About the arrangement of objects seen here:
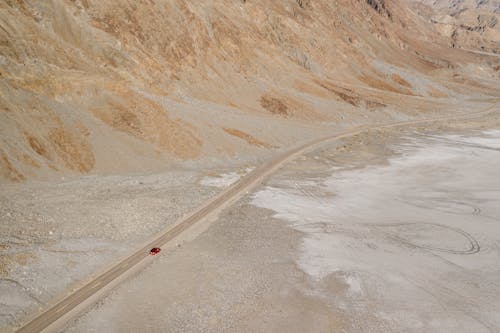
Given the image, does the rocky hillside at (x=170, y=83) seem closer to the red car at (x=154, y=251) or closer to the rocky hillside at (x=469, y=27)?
the red car at (x=154, y=251)

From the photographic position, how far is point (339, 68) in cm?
7188

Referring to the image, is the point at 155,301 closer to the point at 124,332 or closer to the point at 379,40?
the point at 124,332

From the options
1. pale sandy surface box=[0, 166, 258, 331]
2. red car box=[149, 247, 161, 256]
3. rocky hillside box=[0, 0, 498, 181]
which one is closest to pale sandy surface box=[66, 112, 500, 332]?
red car box=[149, 247, 161, 256]

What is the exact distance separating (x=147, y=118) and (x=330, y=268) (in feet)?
66.3

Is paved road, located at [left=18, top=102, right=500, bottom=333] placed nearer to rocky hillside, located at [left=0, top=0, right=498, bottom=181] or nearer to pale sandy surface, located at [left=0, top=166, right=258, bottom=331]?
pale sandy surface, located at [left=0, top=166, right=258, bottom=331]

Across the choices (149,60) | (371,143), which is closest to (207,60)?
(149,60)

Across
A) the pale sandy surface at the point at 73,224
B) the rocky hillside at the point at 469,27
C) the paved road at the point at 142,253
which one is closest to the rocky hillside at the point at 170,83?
the pale sandy surface at the point at 73,224

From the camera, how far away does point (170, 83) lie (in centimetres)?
3975

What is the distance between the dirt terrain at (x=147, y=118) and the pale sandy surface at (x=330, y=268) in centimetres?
23

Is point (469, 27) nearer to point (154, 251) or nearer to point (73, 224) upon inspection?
point (154, 251)

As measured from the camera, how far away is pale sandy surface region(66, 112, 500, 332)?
462 inches

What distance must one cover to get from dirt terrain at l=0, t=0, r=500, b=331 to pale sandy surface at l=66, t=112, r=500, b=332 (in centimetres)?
23

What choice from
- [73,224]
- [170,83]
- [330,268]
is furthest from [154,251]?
[170,83]

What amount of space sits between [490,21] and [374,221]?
7684 inches
